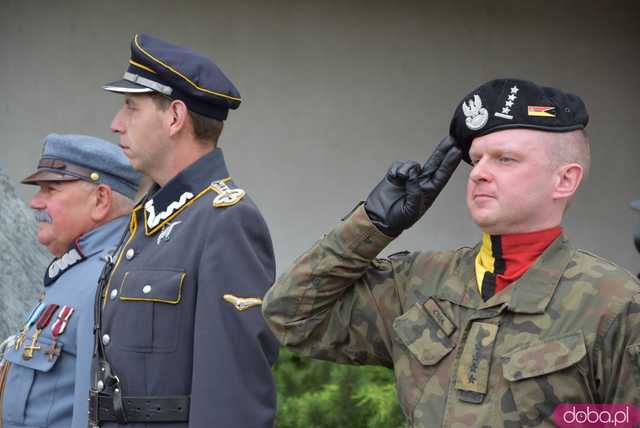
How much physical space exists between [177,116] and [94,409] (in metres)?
0.81

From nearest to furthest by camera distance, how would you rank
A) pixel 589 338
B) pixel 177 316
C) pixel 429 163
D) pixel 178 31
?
pixel 589 338, pixel 429 163, pixel 177 316, pixel 178 31

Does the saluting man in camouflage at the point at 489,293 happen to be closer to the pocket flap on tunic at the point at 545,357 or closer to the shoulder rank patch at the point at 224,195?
the pocket flap on tunic at the point at 545,357

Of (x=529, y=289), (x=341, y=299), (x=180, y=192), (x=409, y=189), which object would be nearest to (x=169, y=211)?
(x=180, y=192)

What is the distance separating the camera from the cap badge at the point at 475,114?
7.89 ft

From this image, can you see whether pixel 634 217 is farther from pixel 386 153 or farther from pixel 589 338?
pixel 589 338

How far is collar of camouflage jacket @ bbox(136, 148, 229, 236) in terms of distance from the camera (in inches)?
124

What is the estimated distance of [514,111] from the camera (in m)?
2.38

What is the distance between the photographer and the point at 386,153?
636 cm

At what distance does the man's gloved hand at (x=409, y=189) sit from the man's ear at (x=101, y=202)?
1.49 m

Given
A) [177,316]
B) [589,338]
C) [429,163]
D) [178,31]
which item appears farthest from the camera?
[178,31]

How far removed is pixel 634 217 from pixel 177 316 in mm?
3988

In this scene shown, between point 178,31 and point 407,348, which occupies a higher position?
point 178,31

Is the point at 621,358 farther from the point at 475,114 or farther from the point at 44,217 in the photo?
the point at 44,217

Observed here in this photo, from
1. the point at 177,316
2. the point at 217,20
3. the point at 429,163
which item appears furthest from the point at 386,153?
the point at 429,163
